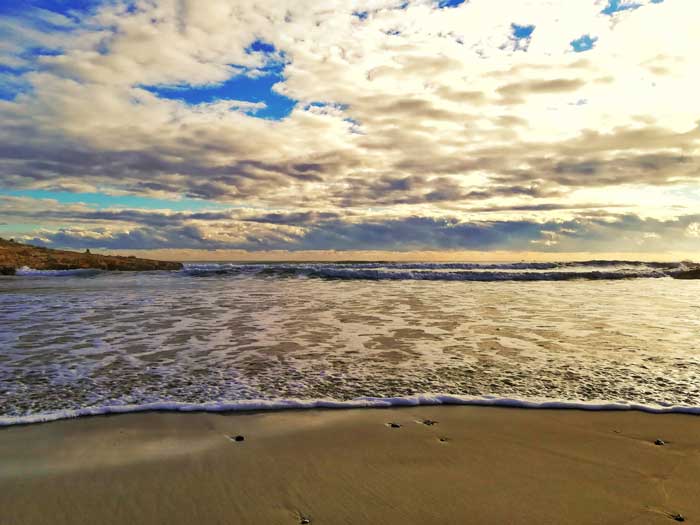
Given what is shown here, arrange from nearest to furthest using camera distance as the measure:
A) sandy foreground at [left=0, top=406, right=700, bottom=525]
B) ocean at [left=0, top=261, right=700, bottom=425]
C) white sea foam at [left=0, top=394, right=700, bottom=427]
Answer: sandy foreground at [left=0, top=406, right=700, bottom=525], white sea foam at [left=0, top=394, right=700, bottom=427], ocean at [left=0, top=261, right=700, bottom=425]

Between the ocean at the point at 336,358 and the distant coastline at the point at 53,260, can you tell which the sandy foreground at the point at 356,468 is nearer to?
the ocean at the point at 336,358

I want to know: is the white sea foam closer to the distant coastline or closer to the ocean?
the ocean

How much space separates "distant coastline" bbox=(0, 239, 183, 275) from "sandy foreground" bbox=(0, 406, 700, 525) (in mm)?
32316

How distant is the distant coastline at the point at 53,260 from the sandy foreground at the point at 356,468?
106 ft

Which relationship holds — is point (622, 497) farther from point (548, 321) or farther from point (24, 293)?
point (24, 293)

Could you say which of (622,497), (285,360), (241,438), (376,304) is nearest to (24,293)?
(376,304)

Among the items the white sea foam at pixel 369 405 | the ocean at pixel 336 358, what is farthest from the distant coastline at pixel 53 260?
the white sea foam at pixel 369 405

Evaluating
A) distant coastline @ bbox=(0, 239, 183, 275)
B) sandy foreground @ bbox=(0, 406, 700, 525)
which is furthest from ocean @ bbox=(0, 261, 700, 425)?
distant coastline @ bbox=(0, 239, 183, 275)

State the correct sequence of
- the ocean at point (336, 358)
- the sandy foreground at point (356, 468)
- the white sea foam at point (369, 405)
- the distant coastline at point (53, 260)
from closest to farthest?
the sandy foreground at point (356, 468)
the white sea foam at point (369, 405)
the ocean at point (336, 358)
the distant coastline at point (53, 260)

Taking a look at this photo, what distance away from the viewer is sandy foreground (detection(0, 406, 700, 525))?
2.97m

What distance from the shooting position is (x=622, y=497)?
10.4 ft

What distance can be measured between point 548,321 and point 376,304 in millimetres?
5475

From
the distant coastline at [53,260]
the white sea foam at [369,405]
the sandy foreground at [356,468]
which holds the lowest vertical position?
the sandy foreground at [356,468]

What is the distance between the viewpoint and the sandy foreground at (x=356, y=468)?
9.74ft
